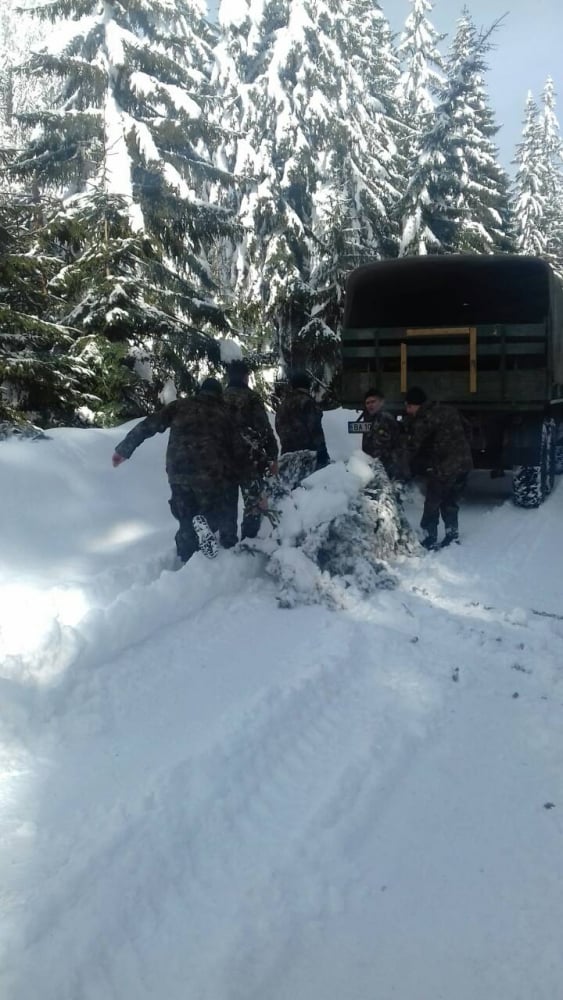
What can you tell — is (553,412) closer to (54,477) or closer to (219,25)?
(54,477)

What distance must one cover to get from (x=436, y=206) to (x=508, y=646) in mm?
19898

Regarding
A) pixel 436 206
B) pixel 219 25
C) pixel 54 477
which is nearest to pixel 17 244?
pixel 54 477

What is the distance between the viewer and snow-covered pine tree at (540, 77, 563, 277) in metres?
44.6

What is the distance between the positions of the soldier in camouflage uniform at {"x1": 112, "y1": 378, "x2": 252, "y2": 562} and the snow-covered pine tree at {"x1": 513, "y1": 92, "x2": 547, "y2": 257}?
38498mm

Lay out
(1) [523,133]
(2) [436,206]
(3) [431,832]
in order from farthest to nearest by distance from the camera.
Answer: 1. (1) [523,133]
2. (2) [436,206]
3. (3) [431,832]

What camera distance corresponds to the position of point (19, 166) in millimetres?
14594

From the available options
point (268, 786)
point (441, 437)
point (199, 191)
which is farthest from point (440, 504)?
point (199, 191)

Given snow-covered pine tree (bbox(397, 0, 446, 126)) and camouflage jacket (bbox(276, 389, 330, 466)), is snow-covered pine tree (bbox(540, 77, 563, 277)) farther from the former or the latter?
camouflage jacket (bbox(276, 389, 330, 466))

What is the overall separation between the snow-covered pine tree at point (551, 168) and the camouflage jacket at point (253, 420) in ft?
134

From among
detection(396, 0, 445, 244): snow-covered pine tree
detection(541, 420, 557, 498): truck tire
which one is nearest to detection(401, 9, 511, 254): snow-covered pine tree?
detection(396, 0, 445, 244): snow-covered pine tree

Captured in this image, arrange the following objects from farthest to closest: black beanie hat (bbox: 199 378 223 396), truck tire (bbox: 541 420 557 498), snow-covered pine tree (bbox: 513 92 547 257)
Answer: snow-covered pine tree (bbox: 513 92 547 257), truck tire (bbox: 541 420 557 498), black beanie hat (bbox: 199 378 223 396)

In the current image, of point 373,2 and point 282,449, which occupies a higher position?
point 373,2

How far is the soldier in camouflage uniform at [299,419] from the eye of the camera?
28.6 ft

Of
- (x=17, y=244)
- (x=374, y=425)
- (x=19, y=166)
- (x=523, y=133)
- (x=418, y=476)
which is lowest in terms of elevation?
(x=418, y=476)
